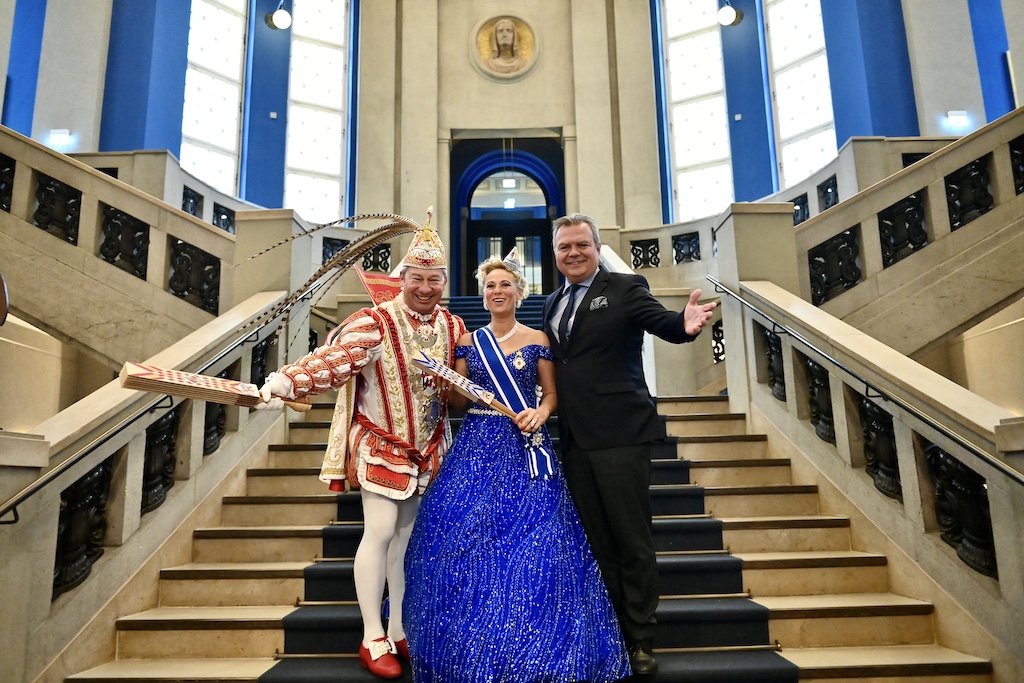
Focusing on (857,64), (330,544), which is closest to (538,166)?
(857,64)

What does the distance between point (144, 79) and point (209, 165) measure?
1.56m

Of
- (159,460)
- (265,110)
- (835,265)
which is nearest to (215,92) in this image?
(265,110)

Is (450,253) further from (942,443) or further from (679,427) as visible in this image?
(942,443)

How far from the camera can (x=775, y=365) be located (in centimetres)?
468

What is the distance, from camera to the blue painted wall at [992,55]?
29.0 feet

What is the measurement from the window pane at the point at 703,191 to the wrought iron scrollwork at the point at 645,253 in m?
2.97

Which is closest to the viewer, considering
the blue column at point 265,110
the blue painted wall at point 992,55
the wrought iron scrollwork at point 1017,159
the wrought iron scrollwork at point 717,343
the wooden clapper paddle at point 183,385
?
the wooden clapper paddle at point 183,385

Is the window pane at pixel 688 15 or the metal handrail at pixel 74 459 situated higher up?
the window pane at pixel 688 15

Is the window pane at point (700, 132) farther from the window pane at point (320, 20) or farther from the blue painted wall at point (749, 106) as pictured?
the window pane at point (320, 20)

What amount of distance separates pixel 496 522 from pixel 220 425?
229cm

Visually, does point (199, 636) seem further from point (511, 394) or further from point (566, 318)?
point (566, 318)

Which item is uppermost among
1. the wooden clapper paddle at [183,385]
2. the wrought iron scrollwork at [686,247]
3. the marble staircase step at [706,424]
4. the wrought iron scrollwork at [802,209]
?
the wrought iron scrollwork at [802,209]

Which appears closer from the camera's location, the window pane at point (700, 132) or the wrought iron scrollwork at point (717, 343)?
the wrought iron scrollwork at point (717, 343)

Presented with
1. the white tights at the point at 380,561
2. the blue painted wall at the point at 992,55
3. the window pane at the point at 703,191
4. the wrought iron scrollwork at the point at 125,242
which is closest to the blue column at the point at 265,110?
the wrought iron scrollwork at the point at 125,242
